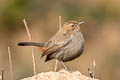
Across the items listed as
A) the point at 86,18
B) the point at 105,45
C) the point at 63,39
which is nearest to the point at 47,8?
the point at 86,18

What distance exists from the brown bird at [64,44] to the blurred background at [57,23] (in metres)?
6.81

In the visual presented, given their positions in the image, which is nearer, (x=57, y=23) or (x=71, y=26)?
(x=71, y=26)

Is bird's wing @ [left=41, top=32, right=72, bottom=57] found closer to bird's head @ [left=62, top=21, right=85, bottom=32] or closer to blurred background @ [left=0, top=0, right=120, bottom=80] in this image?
bird's head @ [left=62, top=21, right=85, bottom=32]

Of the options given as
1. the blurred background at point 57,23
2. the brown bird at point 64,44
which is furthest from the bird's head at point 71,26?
the blurred background at point 57,23

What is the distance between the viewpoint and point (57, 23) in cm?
1942

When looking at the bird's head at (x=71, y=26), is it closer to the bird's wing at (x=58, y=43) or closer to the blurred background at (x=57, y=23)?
the bird's wing at (x=58, y=43)

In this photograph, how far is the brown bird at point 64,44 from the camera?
10008mm

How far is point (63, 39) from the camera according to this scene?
1033cm

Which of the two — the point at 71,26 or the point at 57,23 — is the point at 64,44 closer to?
the point at 71,26

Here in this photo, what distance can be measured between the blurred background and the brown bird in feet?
22.3

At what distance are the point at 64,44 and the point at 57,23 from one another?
30.2 feet

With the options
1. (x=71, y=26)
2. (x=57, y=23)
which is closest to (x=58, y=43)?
(x=71, y=26)

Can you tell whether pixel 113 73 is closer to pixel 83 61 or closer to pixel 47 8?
pixel 83 61

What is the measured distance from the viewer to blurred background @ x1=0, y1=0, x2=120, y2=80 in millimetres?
18094
